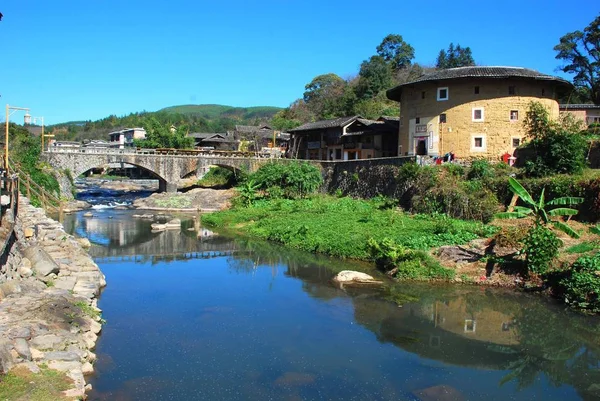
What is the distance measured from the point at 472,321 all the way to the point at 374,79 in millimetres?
66302

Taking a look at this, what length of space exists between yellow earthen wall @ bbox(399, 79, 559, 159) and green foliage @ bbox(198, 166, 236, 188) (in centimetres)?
2653

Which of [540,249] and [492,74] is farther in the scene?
[492,74]

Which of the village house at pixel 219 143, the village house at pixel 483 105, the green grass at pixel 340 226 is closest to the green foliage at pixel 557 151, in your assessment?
the green grass at pixel 340 226

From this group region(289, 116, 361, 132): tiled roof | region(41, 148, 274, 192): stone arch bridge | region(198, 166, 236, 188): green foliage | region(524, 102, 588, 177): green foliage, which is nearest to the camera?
region(524, 102, 588, 177): green foliage

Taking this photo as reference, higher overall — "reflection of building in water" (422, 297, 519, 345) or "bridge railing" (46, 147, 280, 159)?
"bridge railing" (46, 147, 280, 159)

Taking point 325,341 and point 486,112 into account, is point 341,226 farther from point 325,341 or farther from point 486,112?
point 486,112

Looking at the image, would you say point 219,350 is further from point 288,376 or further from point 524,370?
point 524,370

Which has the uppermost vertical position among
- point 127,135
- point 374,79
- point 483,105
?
point 374,79

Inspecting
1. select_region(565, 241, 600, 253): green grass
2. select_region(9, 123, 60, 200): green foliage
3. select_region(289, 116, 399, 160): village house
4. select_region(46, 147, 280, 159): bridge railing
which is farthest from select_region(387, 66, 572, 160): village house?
select_region(9, 123, 60, 200): green foliage

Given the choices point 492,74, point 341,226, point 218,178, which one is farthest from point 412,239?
point 218,178

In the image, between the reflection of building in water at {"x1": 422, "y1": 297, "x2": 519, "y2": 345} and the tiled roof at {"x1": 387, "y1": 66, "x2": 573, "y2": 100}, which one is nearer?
the reflection of building in water at {"x1": 422, "y1": 297, "x2": 519, "y2": 345}

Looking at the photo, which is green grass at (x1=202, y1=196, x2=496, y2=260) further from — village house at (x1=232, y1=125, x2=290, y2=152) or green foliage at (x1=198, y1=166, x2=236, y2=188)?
village house at (x1=232, y1=125, x2=290, y2=152)

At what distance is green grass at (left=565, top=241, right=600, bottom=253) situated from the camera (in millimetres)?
20484

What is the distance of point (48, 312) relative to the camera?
45.3 ft
